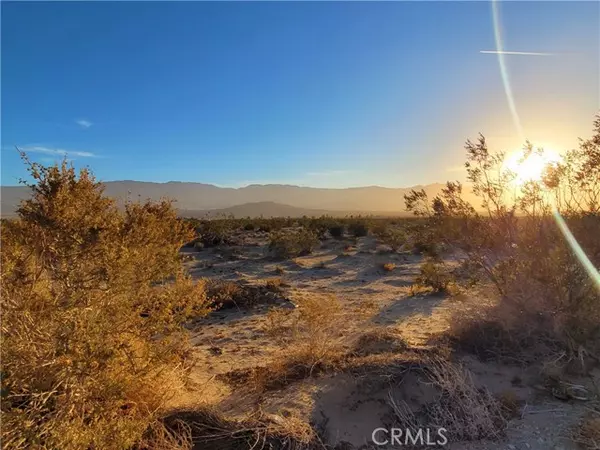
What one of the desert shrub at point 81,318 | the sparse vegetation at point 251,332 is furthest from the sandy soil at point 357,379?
the desert shrub at point 81,318

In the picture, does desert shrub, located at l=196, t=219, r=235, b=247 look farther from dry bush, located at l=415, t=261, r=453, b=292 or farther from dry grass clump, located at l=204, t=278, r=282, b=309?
dry bush, located at l=415, t=261, r=453, b=292

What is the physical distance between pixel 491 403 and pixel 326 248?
50.3 feet

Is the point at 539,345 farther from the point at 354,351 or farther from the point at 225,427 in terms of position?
the point at 225,427

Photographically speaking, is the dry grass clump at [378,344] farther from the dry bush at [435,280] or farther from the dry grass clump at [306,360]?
the dry bush at [435,280]

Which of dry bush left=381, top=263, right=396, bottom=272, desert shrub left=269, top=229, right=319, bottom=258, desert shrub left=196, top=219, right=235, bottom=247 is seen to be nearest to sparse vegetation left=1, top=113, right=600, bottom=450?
dry bush left=381, top=263, right=396, bottom=272

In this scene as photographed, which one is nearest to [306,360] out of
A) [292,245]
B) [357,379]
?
[357,379]

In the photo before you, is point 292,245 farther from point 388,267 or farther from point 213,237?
point 213,237

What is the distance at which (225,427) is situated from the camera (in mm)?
4129

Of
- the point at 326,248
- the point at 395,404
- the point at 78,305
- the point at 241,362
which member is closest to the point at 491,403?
the point at 395,404

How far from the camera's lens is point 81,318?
12.0 ft

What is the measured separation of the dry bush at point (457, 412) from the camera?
4348mm

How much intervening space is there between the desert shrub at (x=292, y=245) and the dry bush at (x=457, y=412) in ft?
40.4

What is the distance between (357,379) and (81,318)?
122 inches

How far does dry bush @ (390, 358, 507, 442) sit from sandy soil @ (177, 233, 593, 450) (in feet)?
0.34
